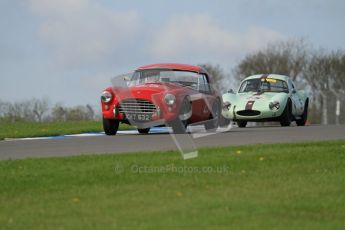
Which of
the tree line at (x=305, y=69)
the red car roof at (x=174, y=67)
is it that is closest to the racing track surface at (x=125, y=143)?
the red car roof at (x=174, y=67)

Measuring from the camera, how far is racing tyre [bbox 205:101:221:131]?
700 inches

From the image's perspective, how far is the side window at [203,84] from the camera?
59.3 feet

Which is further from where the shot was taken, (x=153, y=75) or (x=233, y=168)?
(x=153, y=75)

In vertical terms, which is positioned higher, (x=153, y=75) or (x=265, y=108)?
(x=153, y=75)

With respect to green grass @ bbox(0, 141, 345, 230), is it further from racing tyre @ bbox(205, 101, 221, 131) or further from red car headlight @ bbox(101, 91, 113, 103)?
racing tyre @ bbox(205, 101, 221, 131)

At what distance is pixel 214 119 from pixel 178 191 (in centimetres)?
974

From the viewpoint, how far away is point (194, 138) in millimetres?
15188

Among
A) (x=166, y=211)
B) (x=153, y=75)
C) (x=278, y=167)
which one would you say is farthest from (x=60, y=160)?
(x=153, y=75)

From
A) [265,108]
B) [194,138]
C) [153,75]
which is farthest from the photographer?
[265,108]

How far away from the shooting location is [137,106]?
16.2m

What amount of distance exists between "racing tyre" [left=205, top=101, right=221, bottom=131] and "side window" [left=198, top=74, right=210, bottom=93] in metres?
0.39

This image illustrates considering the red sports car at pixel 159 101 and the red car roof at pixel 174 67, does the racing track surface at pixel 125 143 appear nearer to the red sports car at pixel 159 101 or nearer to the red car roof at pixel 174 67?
the red sports car at pixel 159 101

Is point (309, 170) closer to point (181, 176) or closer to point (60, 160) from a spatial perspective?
point (181, 176)

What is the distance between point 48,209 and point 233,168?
2.94 metres
